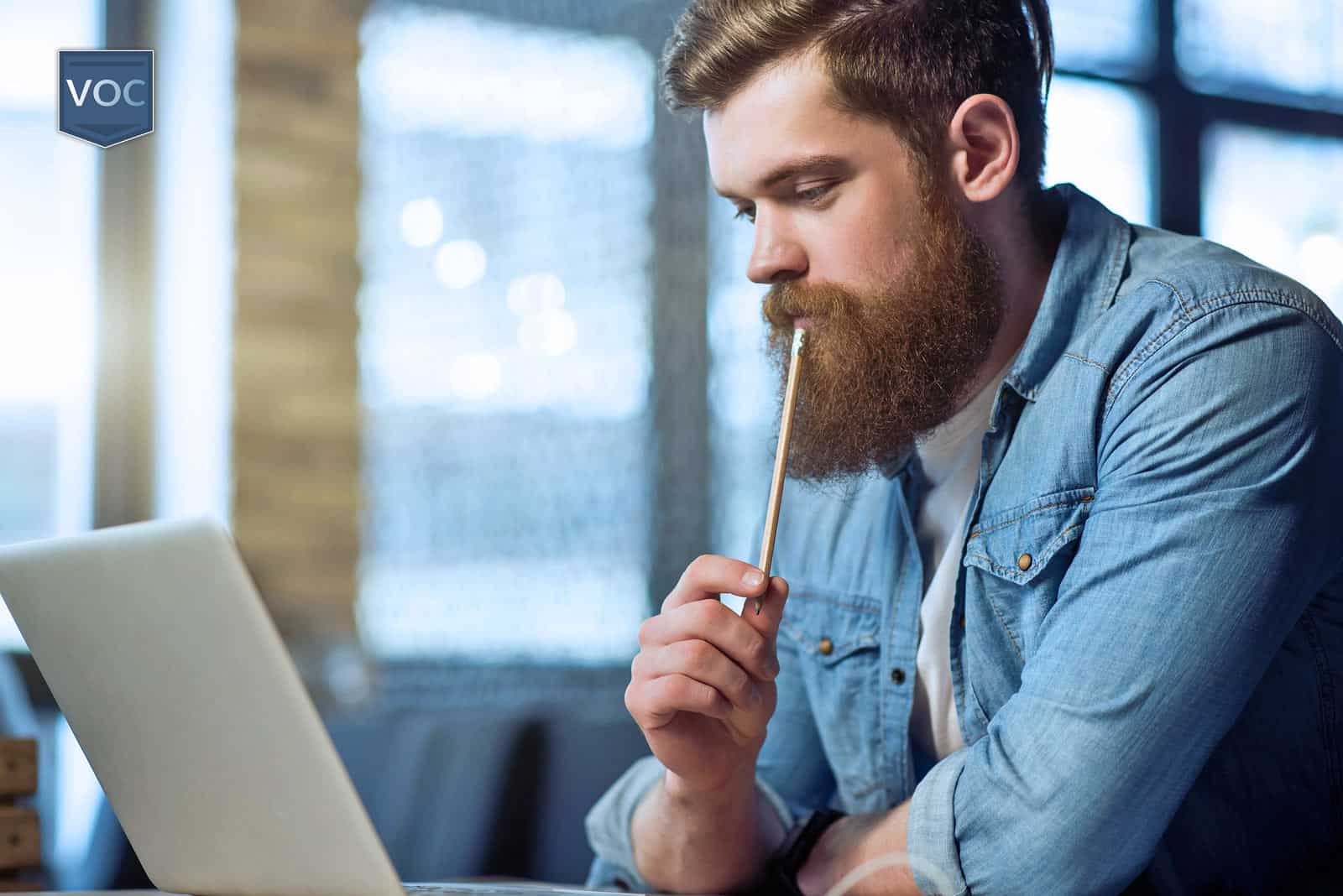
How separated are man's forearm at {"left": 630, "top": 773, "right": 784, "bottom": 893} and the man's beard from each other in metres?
0.33

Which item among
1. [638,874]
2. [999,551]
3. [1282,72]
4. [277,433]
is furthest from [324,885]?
[1282,72]

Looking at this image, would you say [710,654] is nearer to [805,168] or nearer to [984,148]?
[805,168]

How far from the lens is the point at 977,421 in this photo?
4.04 ft

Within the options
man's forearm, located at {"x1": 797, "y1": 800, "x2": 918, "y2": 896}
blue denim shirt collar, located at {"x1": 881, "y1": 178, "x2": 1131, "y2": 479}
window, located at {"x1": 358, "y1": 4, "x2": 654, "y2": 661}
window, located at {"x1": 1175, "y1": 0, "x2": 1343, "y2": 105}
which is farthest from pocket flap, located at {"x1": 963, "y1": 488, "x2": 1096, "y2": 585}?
window, located at {"x1": 1175, "y1": 0, "x2": 1343, "y2": 105}

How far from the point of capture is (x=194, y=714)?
70cm

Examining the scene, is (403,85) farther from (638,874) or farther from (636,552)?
(638,874)

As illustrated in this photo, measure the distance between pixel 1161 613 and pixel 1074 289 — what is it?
346 millimetres

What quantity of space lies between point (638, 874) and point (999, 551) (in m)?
0.42

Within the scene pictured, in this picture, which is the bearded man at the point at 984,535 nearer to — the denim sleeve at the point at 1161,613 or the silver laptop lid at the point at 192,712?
the denim sleeve at the point at 1161,613

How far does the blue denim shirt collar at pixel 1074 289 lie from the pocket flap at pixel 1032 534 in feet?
0.34

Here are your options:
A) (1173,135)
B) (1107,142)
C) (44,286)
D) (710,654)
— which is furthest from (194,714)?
(1173,135)

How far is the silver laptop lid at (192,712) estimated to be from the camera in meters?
0.64

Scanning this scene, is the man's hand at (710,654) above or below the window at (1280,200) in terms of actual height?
below

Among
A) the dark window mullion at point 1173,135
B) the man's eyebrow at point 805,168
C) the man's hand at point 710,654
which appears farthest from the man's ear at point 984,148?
the dark window mullion at point 1173,135
